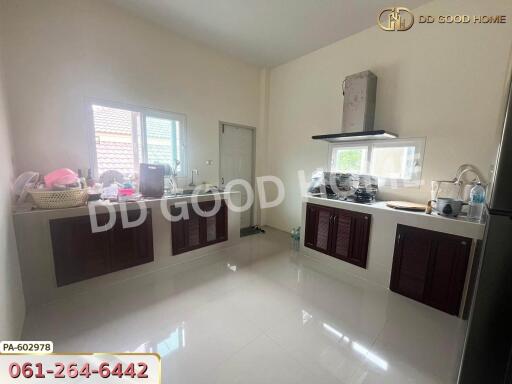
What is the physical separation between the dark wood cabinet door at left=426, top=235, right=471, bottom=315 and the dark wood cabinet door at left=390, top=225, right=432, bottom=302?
6cm

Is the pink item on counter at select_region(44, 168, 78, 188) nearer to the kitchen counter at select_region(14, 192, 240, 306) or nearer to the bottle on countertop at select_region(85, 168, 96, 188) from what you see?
the kitchen counter at select_region(14, 192, 240, 306)

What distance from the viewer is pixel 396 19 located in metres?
2.60

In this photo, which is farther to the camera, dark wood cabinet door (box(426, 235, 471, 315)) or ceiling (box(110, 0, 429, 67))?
ceiling (box(110, 0, 429, 67))

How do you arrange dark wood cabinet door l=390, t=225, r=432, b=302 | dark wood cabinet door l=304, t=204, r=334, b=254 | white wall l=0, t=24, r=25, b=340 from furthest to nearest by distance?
dark wood cabinet door l=304, t=204, r=334, b=254 → dark wood cabinet door l=390, t=225, r=432, b=302 → white wall l=0, t=24, r=25, b=340

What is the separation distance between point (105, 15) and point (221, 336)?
12.3ft

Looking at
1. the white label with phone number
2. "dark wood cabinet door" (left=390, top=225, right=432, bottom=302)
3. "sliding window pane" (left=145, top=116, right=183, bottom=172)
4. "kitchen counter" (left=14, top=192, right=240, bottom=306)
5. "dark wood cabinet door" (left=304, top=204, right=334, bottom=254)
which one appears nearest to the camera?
the white label with phone number

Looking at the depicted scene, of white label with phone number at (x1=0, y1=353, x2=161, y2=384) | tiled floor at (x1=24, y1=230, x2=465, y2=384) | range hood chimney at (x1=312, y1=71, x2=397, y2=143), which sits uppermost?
range hood chimney at (x1=312, y1=71, x2=397, y2=143)

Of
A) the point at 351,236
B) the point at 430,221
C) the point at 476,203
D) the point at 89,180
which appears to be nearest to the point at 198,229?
the point at 89,180

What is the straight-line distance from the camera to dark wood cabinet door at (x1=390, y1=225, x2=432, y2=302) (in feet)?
7.04

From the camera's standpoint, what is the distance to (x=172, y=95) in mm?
3230

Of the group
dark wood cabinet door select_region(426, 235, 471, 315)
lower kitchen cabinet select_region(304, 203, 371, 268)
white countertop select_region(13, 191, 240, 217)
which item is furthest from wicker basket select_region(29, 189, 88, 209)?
dark wood cabinet door select_region(426, 235, 471, 315)

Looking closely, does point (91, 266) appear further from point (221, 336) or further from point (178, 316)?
point (221, 336)

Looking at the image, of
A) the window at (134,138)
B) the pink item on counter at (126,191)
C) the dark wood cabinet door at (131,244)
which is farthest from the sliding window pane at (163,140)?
the dark wood cabinet door at (131,244)

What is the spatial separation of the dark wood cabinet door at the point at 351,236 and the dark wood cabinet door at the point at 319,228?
0.29ft
